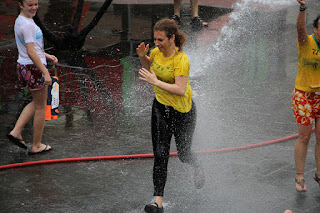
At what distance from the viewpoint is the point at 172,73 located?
5.30 metres

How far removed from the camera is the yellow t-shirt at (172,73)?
5.23 metres

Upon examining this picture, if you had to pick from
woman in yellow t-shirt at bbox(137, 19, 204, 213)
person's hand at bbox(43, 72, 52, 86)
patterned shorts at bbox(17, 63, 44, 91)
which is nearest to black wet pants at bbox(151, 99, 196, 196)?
woman in yellow t-shirt at bbox(137, 19, 204, 213)

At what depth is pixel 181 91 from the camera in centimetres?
516

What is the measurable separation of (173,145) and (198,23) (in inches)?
285

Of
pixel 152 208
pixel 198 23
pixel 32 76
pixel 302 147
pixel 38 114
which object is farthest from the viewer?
pixel 198 23

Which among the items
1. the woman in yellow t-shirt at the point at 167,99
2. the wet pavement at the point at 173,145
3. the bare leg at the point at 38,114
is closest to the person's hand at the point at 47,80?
the bare leg at the point at 38,114

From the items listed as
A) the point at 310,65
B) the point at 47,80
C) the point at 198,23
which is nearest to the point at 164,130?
the point at 310,65

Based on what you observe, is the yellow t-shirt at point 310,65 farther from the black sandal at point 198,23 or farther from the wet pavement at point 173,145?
the black sandal at point 198,23

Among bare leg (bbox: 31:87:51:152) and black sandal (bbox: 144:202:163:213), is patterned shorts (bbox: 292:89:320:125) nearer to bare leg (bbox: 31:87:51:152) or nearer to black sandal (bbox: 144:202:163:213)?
black sandal (bbox: 144:202:163:213)

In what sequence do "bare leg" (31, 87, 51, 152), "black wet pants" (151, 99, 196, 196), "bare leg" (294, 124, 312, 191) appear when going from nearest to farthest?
"black wet pants" (151, 99, 196, 196), "bare leg" (294, 124, 312, 191), "bare leg" (31, 87, 51, 152)

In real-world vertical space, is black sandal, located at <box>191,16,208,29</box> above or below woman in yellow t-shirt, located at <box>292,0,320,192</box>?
below

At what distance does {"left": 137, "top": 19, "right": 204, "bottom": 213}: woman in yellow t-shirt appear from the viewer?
17.2 feet

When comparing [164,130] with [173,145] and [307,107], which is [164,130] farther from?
[173,145]

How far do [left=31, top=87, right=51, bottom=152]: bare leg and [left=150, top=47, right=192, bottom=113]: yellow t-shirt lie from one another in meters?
1.93
